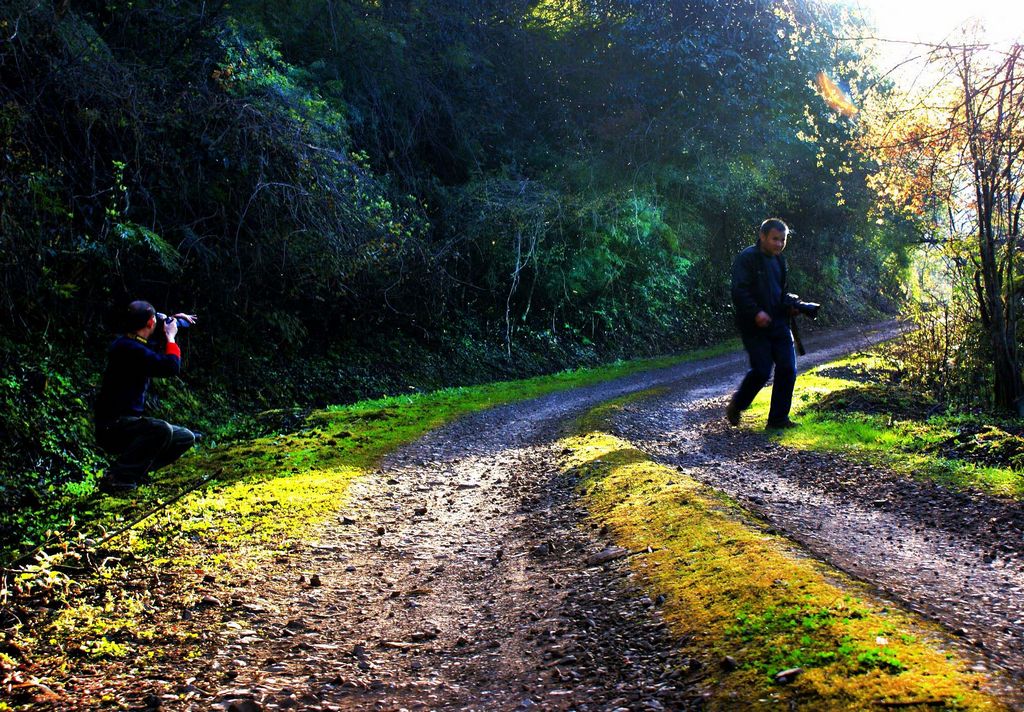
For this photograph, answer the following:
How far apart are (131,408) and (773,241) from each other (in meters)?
7.78

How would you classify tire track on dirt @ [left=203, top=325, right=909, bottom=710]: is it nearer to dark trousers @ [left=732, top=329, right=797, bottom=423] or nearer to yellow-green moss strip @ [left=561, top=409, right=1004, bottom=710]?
yellow-green moss strip @ [left=561, top=409, right=1004, bottom=710]

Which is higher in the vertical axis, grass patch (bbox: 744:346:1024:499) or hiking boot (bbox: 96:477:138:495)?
hiking boot (bbox: 96:477:138:495)

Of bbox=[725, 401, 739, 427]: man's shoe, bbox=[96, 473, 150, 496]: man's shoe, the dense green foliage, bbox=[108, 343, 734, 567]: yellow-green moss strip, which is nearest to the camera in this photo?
bbox=[108, 343, 734, 567]: yellow-green moss strip

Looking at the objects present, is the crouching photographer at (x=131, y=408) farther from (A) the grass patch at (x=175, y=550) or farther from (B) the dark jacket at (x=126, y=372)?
(A) the grass patch at (x=175, y=550)

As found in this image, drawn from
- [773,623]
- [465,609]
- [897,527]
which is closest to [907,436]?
[897,527]

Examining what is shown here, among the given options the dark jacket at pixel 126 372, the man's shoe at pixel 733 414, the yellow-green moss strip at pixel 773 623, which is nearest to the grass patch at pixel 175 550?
the dark jacket at pixel 126 372

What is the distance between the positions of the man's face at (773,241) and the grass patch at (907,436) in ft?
7.64

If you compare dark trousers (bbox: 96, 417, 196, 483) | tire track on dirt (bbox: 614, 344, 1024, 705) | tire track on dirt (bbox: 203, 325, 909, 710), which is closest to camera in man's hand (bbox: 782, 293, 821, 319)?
tire track on dirt (bbox: 614, 344, 1024, 705)

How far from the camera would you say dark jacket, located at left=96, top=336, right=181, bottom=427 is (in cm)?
731

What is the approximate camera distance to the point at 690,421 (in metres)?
11.0

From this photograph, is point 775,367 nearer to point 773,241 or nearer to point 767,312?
point 767,312

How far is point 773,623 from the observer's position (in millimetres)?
3832

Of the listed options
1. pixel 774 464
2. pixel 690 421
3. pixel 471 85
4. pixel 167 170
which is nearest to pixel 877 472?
pixel 774 464

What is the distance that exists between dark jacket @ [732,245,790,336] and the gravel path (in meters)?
2.40
